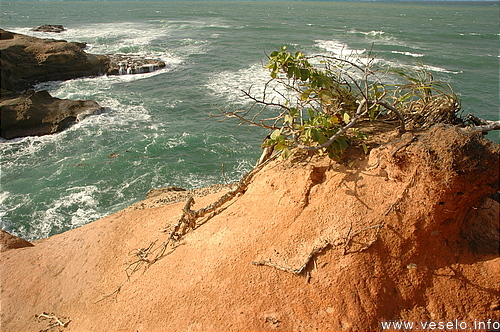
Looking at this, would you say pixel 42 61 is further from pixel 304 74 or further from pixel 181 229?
pixel 304 74

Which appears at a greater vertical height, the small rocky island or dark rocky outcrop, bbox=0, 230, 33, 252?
the small rocky island

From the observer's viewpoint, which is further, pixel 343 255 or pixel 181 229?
pixel 181 229

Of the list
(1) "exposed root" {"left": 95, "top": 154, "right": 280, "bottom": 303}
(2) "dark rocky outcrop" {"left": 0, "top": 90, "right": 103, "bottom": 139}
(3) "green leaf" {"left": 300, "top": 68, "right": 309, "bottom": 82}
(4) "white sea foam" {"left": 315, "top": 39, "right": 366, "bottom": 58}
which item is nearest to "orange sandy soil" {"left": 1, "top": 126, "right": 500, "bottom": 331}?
(1) "exposed root" {"left": 95, "top": 154, "right": 280, "bottom": 303}

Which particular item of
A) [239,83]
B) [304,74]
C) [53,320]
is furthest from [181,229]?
[239,83]

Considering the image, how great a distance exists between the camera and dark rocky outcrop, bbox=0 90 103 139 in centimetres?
1302

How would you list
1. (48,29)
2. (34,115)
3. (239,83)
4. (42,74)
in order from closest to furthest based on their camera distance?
(34,115)
(239,83)
(42,74)
(48,29)

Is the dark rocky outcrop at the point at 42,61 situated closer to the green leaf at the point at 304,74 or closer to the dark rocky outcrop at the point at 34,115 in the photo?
the dark rocky outcrop at the point at 34,115

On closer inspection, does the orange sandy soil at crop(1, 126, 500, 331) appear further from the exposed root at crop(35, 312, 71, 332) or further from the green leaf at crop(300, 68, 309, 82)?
the green leaf at crop(300, 68, 309, 82)

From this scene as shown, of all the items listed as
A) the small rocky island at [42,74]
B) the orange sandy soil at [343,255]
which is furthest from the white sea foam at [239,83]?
the orange sandy soil at [343,255]

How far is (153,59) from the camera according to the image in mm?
23141

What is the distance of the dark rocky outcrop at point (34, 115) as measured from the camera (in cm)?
1302

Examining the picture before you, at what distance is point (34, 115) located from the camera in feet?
43.8

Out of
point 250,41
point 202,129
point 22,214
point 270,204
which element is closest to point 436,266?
point 270,204

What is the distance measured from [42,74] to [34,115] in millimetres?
7504
